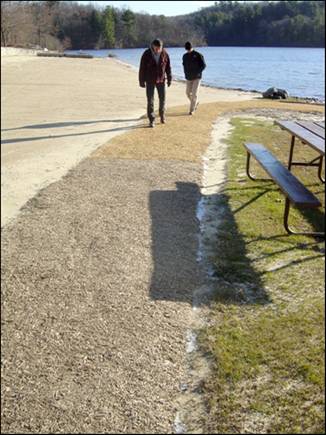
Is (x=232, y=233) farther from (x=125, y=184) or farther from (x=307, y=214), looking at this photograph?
(x=125, y=184)

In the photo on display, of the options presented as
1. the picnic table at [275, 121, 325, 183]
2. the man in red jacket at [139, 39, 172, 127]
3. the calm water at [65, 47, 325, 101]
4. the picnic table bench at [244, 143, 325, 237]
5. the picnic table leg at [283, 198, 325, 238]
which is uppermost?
the man in red jacket at [139, 39, 172, 127]

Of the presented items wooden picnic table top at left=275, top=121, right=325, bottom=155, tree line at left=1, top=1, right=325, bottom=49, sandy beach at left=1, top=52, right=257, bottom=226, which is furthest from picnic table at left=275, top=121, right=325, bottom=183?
sandy beach at left=1, top=52, right=257, bottom=226

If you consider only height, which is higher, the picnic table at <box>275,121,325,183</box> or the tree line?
the tree line

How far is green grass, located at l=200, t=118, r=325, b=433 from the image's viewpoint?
142 centimetres

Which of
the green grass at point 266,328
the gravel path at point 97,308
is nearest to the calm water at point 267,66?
the green grass at point 266,328

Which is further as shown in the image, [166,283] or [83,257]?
[83,257]

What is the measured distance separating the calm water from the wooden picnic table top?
54cm

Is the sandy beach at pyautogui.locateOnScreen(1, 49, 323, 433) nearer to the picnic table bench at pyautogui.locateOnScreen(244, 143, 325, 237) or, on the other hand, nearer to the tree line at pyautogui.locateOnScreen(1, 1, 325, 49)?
the tree line at pyautogui.locateOnScreen(1, 1, 325, 49)

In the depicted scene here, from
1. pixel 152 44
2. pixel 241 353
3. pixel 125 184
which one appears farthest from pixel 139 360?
pixel 125 184

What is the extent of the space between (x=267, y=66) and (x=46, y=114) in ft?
6.10

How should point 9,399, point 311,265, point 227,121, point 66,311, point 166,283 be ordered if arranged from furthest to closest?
point 227,121 < point 166,283 < point 66,311 < point 311,265 < point 9,399

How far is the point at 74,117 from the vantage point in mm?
4777

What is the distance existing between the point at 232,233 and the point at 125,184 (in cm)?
147

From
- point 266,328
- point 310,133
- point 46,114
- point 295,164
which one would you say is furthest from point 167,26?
point 295,164
